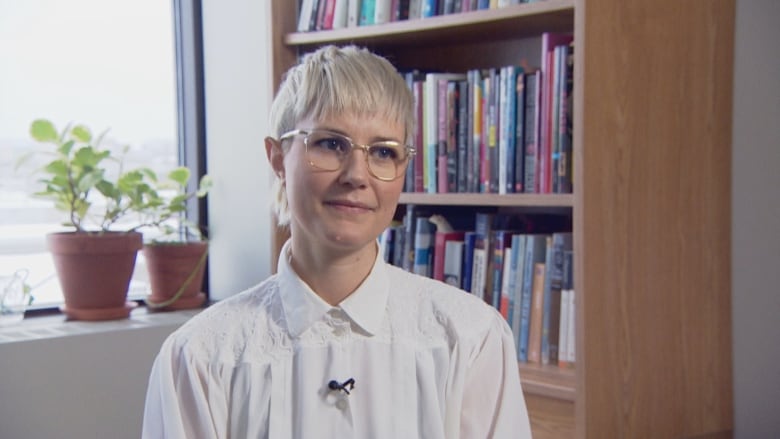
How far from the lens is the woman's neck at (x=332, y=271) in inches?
51.6

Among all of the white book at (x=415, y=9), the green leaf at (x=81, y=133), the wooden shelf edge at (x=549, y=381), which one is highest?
the white book at (x=415, y=9)

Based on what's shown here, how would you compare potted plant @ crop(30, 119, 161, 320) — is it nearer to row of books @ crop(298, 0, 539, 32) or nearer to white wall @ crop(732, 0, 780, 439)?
row of books @ crop(298, 0, 539, 32)

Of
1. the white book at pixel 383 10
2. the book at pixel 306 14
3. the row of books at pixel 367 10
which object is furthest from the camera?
the book at pixel 306 14

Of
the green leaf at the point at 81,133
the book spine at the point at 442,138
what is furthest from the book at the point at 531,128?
the green leaf at the point at 81,133

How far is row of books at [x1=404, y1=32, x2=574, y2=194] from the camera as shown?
71.3 inches

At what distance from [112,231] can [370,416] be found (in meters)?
1.31

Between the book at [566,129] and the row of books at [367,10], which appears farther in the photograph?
the row of books at [367,10]

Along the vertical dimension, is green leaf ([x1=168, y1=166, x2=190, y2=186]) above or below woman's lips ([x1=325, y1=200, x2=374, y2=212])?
above

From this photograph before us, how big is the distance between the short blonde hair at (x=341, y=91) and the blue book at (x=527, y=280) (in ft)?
2.11

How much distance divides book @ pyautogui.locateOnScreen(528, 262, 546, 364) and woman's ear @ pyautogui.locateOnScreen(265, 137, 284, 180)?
0.74 meters

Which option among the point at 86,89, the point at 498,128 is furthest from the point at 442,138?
the point at 86,89

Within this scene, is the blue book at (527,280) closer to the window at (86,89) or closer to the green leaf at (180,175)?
the green leaf at (180,175)

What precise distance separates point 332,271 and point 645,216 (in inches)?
28.0

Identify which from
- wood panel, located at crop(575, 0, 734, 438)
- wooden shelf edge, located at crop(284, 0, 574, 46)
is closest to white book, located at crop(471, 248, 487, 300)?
wood panel, located at crop(575, 0, 734, 438)
